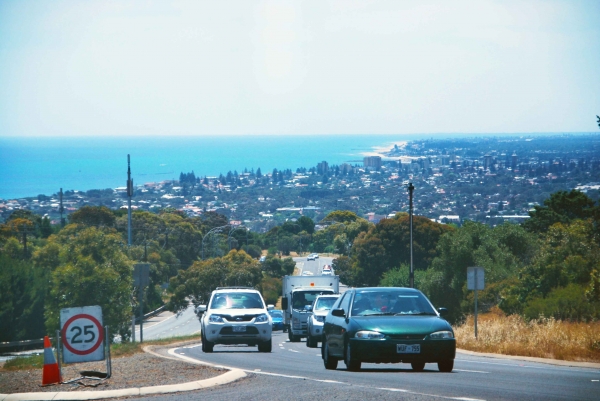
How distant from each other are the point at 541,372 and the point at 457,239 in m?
50.3

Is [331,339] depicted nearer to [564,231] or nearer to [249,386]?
[249,386]

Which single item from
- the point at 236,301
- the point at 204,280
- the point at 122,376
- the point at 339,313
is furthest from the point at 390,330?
the point at 204,280

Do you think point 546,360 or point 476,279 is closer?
point 546,360

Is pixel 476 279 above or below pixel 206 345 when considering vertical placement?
above

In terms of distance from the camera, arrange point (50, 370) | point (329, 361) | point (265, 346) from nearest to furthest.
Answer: point (50, 370) → point (329, 361) → point (265, 346)

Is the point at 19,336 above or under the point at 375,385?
under

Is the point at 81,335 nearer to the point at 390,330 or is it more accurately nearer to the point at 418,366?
the point at 390,330

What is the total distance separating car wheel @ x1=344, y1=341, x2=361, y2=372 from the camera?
16266 millimetres

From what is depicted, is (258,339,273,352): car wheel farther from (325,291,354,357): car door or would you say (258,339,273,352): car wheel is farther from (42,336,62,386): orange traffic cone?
(42,336,62,386): orange traffic cone

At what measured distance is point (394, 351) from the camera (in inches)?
618

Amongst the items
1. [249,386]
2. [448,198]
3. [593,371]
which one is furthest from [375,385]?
[448,198]

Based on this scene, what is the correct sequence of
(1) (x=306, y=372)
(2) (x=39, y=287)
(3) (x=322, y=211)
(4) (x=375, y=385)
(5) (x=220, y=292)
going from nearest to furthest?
(4) (x=375, y=385), (1) (x=306, y=372), (5) (x=220, y=292), (2) (x=39, y=287), (3) (x=322, y=211)

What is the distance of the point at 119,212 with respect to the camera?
128125 millimetres

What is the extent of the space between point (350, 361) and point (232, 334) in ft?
26.8
